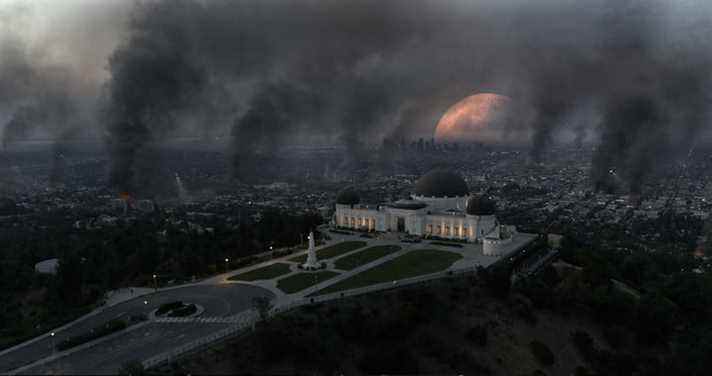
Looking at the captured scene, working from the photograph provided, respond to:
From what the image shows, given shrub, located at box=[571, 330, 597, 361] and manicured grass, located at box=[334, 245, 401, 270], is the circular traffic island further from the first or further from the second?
shrub, located at box=[571, 330, 597, 361]

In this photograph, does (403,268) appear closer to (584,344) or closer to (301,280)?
(301,280)

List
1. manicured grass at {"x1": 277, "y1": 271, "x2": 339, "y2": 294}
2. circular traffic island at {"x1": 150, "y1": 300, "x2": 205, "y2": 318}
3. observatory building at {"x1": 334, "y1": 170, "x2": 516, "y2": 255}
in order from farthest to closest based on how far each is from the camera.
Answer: observatory building at {"x1": 334, "y1": 170, "x2": 516, "y2": 255} → manicured grass at {"x1": 277, "y1": 271, "x2": 339, "y2": 294} → circular traffic island at {"x1": 150, "y1": 300, "x2": 205, "y2": 318}

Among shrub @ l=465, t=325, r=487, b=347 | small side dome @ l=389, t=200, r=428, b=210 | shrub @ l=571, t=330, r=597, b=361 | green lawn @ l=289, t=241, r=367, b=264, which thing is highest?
small side dome @ l=389, t=200, r=428, b=210

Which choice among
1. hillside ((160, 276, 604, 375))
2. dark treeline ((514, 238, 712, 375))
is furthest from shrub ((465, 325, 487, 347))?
dark treeline ((514, 238, 712, 375))

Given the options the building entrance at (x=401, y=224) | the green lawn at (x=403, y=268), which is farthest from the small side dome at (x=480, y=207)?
the building entrance at (x=401, y=224)

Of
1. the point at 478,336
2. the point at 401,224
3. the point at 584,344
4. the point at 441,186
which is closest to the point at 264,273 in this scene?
the point at 478,336

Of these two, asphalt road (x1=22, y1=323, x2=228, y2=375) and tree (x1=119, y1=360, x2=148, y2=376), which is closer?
tree (x1=119, y1=360, x2=148, y2=376)
